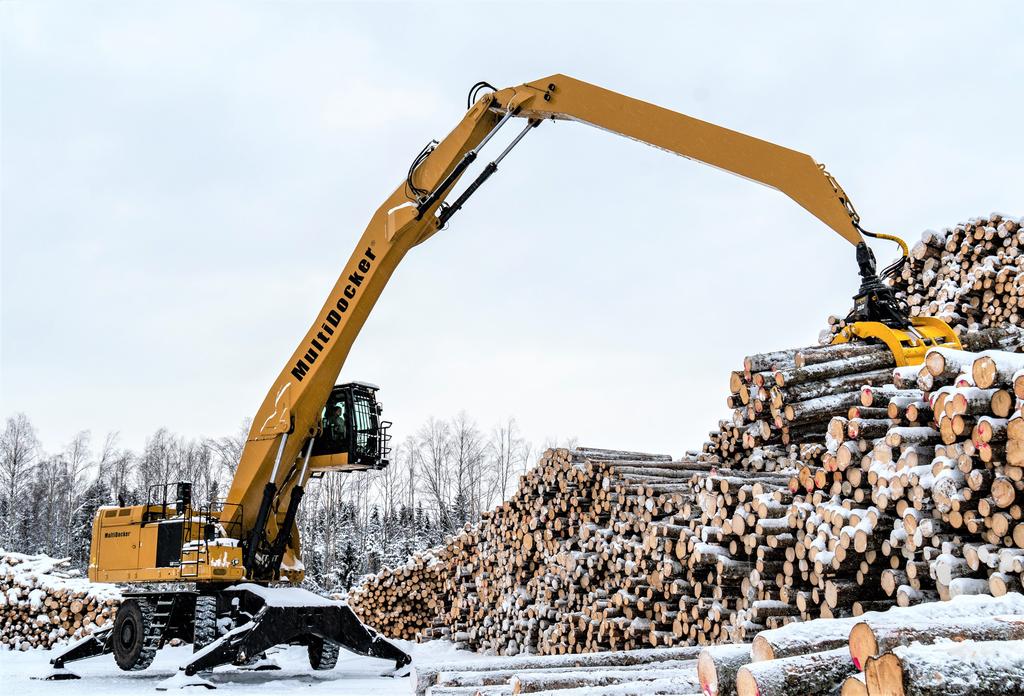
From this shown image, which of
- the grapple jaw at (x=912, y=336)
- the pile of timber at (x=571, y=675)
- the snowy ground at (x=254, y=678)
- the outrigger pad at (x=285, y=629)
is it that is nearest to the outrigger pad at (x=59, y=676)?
the snowy ground at (x=254, y=678)

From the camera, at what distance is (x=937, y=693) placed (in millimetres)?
3191

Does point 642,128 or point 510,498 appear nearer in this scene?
point 642,128

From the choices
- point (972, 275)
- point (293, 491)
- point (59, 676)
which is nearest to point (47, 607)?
point (59, 676)

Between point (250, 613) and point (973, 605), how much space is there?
8.90 m

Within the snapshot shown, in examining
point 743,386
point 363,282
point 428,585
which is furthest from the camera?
point 428,585

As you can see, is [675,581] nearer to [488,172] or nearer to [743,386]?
[743,386]

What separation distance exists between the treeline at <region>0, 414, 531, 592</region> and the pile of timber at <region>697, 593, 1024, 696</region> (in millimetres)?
34458

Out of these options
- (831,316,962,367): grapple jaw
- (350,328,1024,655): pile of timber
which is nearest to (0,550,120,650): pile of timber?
(350,328,1024,655): pile of timber

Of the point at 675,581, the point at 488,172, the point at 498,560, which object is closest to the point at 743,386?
the point at 675,581

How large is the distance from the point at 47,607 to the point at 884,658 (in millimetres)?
18657

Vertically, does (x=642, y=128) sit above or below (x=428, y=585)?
above

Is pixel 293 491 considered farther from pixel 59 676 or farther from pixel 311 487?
pixel 311 487

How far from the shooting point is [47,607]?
715 inches

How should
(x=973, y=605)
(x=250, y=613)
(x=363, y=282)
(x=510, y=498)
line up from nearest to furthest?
(x=973, y=605)
(x=250, y=613)
(x=363, y=282)
(x=510, y=498)
